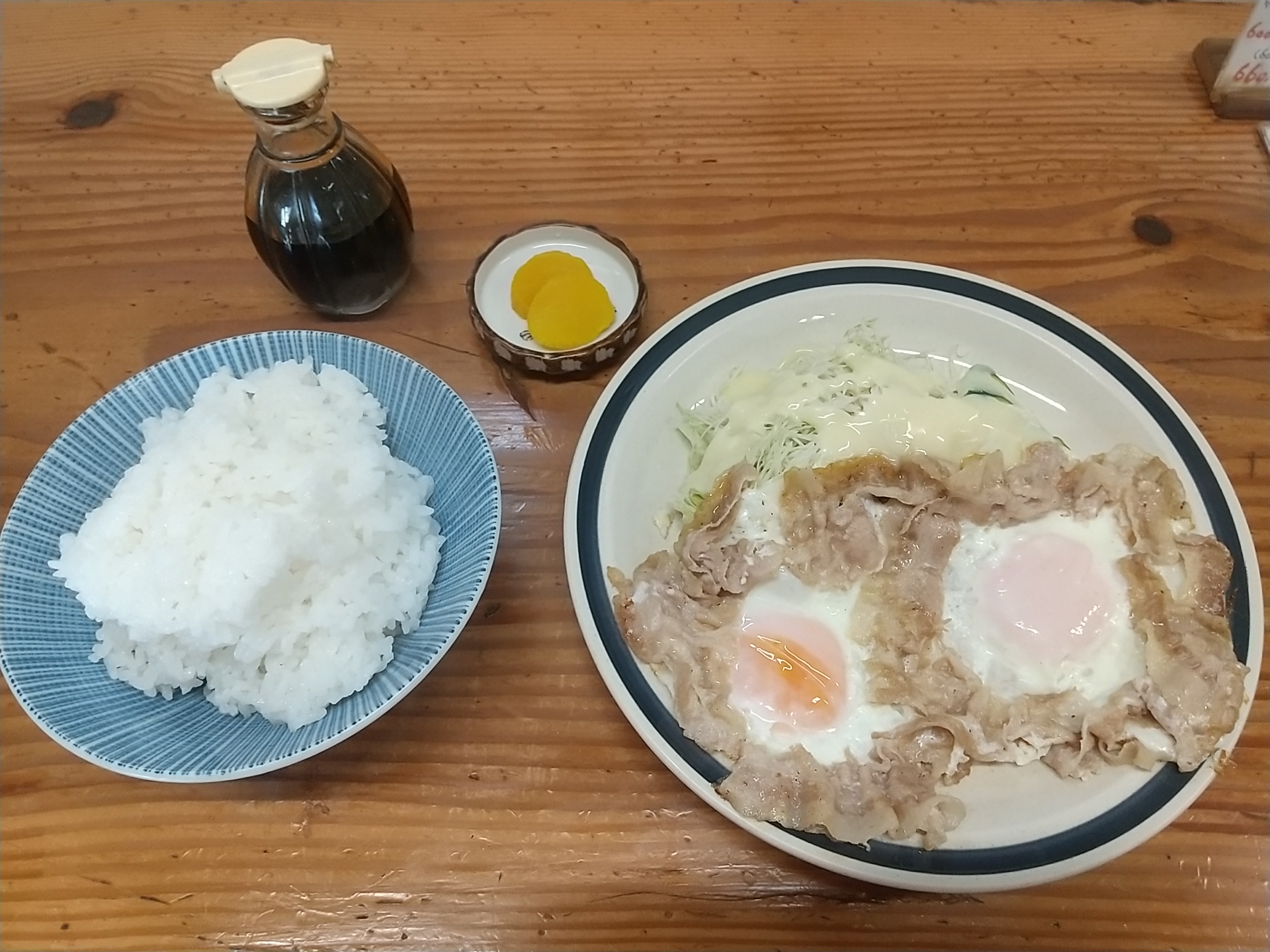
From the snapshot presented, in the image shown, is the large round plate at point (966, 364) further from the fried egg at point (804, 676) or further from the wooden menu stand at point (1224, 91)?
the wooden menu stand at point (1224, 91)

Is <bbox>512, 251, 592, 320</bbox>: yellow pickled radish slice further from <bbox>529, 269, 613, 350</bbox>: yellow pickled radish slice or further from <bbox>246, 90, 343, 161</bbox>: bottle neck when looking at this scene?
<bbox>246, 90, 343, 161</bbox>: bottle neck

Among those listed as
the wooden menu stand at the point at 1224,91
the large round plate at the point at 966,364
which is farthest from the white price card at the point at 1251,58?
the large round plate at the point at 966,364

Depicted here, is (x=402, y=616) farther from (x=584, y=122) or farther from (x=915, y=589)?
(x=584, y=122)

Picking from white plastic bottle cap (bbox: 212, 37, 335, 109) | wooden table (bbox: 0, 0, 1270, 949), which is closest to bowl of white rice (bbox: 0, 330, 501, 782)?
wooden table (bbox: 0, 0, 1270, 949)

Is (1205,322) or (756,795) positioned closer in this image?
(756,795)

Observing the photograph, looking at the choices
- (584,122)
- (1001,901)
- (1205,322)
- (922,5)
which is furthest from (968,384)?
(922,5)

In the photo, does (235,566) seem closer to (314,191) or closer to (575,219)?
(314,191)

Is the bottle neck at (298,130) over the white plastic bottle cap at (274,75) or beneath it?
beneath
